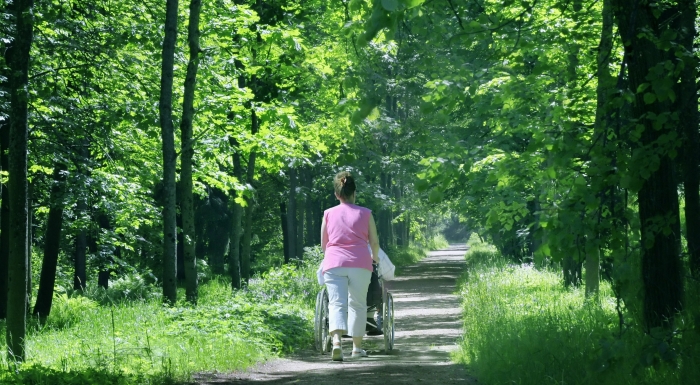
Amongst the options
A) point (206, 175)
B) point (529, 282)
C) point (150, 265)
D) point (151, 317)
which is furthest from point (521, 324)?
point (150, 265)

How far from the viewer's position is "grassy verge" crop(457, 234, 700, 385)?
464cm

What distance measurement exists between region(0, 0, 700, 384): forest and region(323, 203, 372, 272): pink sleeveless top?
900 millimetres

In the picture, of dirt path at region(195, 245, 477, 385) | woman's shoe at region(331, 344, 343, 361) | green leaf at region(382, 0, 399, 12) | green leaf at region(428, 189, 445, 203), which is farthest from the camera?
woman's shoe at region(331, 344, 343, 361)

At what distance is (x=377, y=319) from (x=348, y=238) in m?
1.82

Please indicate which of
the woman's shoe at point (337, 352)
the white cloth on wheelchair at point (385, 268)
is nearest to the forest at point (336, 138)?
the woman's shoe at point (337, 352)

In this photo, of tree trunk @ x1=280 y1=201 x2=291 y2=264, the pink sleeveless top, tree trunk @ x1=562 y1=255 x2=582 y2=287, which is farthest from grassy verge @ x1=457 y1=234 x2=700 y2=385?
tree trunk @ x1=280 y1=201 x2=291 y2=264

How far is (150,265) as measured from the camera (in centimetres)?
3466

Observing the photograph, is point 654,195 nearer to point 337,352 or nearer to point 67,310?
point 337,352

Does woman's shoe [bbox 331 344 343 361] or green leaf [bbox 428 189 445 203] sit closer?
green leaf [bbox 428 189 445 203]

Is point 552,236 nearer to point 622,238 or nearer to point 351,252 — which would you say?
point 622,238

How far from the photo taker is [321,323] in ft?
34.1

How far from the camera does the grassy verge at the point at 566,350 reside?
4.64 meters

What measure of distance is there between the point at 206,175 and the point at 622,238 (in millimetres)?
15508

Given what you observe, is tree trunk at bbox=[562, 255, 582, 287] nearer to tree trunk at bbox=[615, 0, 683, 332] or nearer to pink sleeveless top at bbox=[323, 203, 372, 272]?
pink sleeveless top at bbox=[323, 203, 372, 272]
